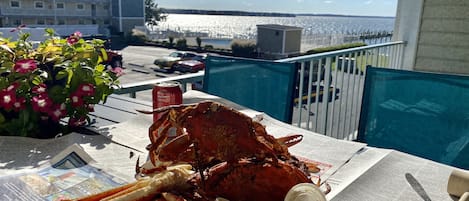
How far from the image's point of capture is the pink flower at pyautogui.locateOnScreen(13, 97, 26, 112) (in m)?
1.30

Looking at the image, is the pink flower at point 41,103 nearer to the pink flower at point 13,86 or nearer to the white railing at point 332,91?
the pink flower at point 13,86

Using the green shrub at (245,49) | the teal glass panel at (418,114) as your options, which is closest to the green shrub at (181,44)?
the green shrub at (245,49)

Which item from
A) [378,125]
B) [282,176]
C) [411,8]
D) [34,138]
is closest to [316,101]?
[378,125]

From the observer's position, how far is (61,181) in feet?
3.22

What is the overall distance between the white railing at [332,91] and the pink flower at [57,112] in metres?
1.69

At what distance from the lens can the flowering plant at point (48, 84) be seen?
130cm

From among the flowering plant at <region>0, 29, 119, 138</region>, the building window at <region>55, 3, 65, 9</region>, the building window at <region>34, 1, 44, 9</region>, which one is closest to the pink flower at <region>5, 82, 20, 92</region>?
the flowering plant at <region>0, 29, 119, 138</region>

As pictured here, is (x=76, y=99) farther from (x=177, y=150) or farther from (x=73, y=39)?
(x=177, y=150)

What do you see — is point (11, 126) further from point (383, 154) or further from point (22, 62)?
point (383, 154)

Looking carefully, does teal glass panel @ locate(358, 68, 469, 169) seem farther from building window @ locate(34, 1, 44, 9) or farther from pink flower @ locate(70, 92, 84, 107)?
building window @ locate(34, 1, 44, 9)

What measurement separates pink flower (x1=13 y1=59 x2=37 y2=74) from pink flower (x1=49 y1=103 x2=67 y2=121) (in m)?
0.16

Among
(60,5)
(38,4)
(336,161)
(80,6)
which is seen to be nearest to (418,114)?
(336,161)

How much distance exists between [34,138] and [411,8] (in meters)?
3.58

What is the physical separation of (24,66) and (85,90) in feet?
0.71
